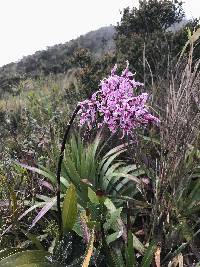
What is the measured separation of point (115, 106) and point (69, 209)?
79 centimetres

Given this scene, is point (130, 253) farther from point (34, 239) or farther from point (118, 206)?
point (118, 206)

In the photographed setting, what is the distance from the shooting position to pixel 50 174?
373cm

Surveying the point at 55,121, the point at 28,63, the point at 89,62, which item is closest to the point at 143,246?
the point at 55,121

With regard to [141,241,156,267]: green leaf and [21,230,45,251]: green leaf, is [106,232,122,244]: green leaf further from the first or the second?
[21,230,45,251]: green leaf

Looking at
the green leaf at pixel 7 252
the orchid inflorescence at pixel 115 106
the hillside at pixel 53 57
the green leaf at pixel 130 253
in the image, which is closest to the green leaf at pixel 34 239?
the green leaf at pixel 7 252

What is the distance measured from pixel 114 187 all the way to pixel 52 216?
0.57m

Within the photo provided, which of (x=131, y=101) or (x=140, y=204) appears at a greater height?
(x=131, y=101)

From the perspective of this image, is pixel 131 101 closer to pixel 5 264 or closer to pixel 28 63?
pixel 5 264

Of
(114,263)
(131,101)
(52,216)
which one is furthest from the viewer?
(52,216)

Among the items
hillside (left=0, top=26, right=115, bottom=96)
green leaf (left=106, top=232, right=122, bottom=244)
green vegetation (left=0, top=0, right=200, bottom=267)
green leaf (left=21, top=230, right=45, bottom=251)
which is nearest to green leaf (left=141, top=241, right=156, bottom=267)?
green vegetation (left=0, top=0, right=200, bottom=267)

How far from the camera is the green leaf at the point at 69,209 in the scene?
2873 millimetres

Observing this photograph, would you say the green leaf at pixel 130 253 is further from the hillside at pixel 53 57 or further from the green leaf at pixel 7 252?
the hillside at pixel 53 57

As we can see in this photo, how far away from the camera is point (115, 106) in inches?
99.7

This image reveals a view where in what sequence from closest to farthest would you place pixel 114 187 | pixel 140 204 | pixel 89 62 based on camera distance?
pixel 140 204
pixel 114 187
pixel 89 62
